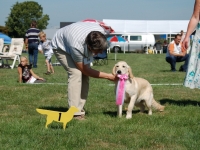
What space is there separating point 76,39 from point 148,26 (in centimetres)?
3919

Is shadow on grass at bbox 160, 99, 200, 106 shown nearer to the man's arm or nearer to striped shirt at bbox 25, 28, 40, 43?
the man's arm

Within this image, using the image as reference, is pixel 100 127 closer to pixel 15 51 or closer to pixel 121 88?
pixel 121 88

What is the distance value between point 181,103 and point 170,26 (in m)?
37.8

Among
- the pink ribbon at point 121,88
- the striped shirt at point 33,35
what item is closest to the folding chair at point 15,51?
the striped shirt at point 33,35

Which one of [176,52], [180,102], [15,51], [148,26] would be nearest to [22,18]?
[148,26]

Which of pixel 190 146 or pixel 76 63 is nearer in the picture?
pixel 190 146

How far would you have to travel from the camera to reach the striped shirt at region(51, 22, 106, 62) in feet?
16.9

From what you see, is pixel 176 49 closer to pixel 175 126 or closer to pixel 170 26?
pixel 175 126

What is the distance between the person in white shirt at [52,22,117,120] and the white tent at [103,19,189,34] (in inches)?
1446

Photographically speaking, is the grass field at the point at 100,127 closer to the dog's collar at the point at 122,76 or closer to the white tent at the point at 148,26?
the dog's collar at the point at 122,76

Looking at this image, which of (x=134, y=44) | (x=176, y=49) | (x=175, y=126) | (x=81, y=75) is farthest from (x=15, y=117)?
(x=134, y=44)

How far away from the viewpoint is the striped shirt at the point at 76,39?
5.14 metres

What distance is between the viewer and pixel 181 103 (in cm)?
710

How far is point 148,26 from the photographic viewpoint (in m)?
43.7
